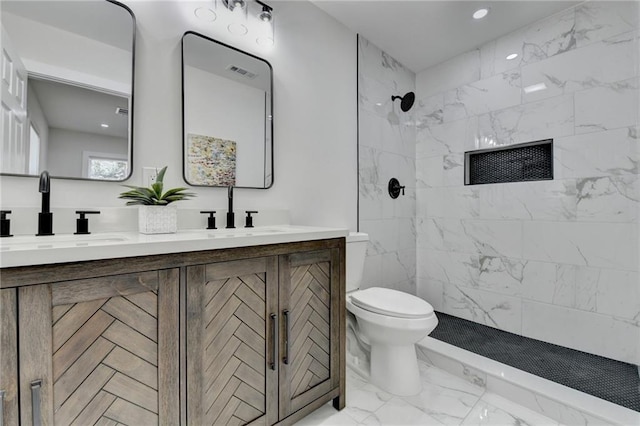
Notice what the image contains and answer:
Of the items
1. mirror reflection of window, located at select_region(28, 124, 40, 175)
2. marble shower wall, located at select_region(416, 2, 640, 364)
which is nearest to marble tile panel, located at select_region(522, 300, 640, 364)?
marble shower wall, located at select_region(416, 2, 640, 364)

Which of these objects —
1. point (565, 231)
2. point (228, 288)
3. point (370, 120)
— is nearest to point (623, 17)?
point (565, 231)

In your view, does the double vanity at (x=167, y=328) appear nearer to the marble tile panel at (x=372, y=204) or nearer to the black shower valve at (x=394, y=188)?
the marble tile panel at (x=372, y=204)

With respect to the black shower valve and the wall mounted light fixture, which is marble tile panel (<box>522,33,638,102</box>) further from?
the wall mounted light fixture

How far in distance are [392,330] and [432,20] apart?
220 cm

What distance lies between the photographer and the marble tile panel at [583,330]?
193 cm

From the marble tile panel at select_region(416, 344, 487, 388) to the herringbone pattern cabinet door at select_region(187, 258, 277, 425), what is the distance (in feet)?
4.12

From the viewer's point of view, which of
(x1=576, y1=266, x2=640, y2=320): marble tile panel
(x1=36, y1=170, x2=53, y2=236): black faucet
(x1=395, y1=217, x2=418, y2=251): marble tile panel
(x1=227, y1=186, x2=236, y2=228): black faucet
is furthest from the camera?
(x1=395, y1=217, x2=418, y2=251): marble tile panel

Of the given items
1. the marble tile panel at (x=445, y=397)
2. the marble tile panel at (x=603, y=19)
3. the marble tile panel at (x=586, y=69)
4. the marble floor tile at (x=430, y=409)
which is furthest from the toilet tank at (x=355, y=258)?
the marble tile panel at (x=603, y=19)

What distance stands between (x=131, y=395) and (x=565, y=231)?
2.67 m

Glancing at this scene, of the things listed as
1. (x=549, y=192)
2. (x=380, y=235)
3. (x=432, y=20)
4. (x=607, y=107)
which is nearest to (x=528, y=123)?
(x=607, y=107)

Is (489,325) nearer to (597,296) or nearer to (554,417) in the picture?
(597,296)

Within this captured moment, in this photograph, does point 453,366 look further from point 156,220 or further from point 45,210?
point 45,210

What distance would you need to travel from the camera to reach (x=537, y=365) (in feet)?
6.24

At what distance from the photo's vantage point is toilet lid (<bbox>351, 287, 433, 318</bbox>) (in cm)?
165
